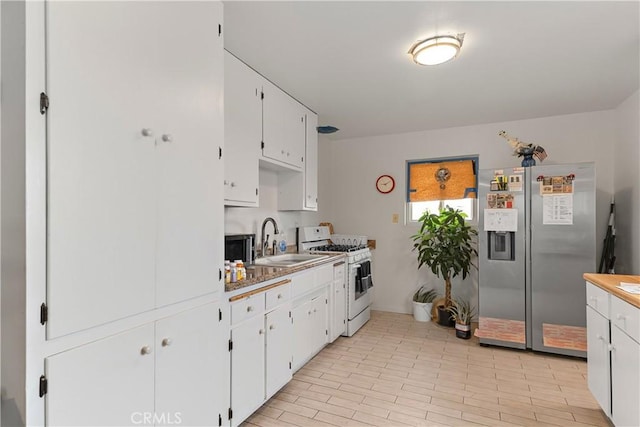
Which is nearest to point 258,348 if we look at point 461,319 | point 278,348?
point 278,348

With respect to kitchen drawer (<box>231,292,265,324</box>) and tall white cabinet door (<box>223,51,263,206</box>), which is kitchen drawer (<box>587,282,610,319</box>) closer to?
kitchen drawer (<box>231,292,265,324</box>)

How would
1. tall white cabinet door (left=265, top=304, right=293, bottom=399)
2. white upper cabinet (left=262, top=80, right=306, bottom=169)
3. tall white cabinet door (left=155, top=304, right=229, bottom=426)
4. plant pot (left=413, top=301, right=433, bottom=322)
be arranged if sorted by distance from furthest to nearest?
plant pot (left=413, top=301, right=433, bottom=322) < white upper cabinet (left=262, top=80, right=306, bottom=169) < tall white cabinet door (left=265, top=304, right=293, bottom=399) < tall white cabinet door (left=155, top=304, right=229, bottom=426)

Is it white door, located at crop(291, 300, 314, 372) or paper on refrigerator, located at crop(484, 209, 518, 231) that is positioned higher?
paper on refrigerator, located at crop(484, 209, 518, 231)

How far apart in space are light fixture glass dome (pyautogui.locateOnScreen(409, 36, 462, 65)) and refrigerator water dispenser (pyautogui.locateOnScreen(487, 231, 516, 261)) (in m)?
2.02

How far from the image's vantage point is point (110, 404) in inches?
48.5

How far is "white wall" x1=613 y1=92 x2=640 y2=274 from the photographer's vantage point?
124 inches

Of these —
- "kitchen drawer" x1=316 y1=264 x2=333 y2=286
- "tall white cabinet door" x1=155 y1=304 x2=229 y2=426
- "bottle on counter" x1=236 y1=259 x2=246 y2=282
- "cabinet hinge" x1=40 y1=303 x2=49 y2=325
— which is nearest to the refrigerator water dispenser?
"kitchen drawer" x1=316 y1=264 x2=333 y2=286

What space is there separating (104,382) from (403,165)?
4.21m

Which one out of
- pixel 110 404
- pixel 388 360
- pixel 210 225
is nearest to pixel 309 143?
pixel 210 225

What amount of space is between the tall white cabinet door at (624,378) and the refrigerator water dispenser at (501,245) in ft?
5.02

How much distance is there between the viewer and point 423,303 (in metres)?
4.30

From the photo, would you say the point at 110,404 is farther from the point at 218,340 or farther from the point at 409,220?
the point at 409,220

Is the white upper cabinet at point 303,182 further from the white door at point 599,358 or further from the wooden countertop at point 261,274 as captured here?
the white door at point 599,358

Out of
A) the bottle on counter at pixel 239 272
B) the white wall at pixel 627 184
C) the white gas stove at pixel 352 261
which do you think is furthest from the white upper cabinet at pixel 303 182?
the white wall at pixel 627 184
